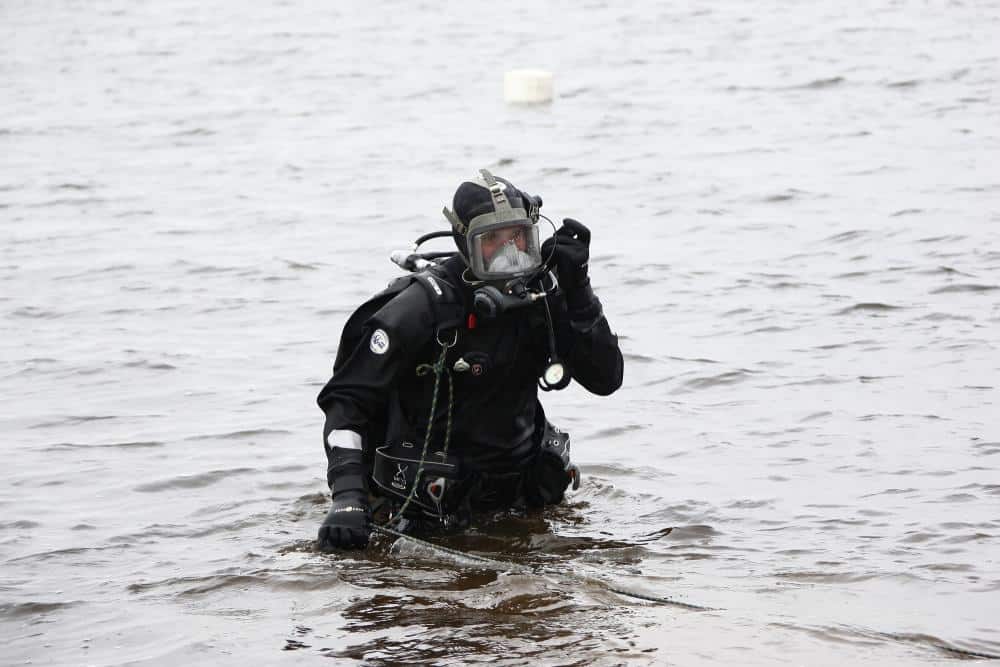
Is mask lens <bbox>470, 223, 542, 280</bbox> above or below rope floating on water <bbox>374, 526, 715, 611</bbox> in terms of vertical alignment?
above

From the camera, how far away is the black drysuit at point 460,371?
17.8 ft

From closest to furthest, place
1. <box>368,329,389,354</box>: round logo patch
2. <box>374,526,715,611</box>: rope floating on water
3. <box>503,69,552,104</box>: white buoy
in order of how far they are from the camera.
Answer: <box>374,526,715,611</box>: rope floating on water
<box>368,329,389,354</box>: round logo patch
<box>503,69,552,104</box>: white buoy

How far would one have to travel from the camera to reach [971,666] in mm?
4383

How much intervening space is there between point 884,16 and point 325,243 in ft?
45.7

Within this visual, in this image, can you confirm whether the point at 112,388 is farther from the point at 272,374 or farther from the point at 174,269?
the point at 174,269

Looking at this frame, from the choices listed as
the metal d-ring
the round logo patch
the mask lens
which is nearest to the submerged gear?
the mask lens

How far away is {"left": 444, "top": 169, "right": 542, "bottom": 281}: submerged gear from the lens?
5316 millimetres

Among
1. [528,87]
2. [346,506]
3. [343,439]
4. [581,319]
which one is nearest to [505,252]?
[581,319]

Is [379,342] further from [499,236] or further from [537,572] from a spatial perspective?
[537,572]

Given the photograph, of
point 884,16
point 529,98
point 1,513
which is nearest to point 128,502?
point 1,513

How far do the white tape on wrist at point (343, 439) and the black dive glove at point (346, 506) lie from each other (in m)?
0.01

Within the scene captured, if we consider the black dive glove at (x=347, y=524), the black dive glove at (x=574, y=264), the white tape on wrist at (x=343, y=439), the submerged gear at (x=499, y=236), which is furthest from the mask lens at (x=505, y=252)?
the black dive glove at (x=347, y=524)

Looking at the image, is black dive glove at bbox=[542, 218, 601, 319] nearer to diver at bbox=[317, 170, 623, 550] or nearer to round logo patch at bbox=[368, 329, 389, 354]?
diver at bbox=[317, 170, 623, 550]

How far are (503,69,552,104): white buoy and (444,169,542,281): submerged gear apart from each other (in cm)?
1375
